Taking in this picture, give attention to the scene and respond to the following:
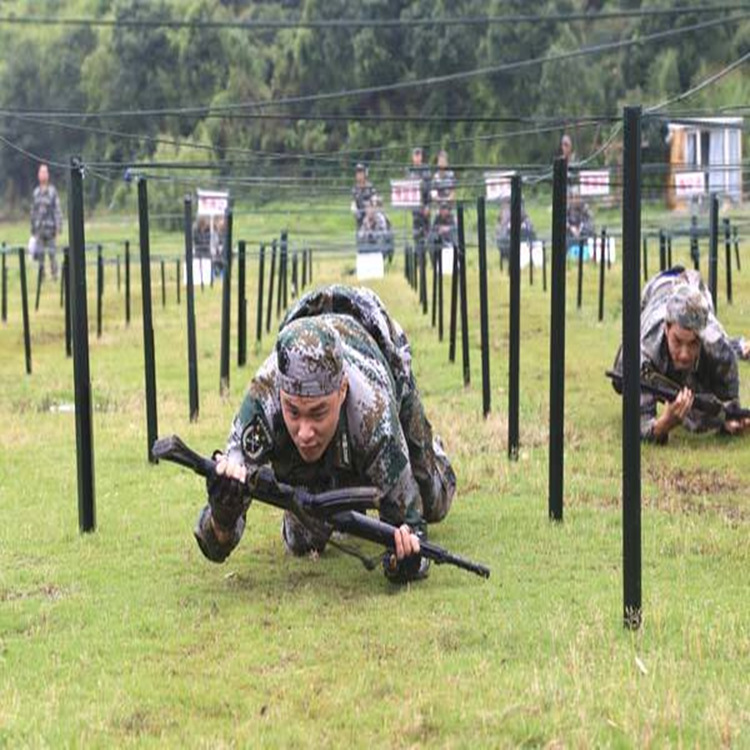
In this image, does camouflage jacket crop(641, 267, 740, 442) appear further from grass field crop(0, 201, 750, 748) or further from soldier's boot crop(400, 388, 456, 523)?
soldier's boot crop(400, 388, 456, 523)

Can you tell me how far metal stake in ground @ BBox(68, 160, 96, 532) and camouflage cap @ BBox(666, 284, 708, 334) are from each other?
4.51 metres

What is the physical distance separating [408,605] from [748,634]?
1.51 metres

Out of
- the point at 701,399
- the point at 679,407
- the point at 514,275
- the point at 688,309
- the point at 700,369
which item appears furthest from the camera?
the point at 700,369

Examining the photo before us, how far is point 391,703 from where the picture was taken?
538 cm

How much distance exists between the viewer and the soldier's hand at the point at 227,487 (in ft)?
21.6

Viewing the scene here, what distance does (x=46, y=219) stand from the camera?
1363 inches

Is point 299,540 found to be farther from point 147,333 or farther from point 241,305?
point 241,305

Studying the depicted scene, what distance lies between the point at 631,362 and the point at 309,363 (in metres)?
1.39

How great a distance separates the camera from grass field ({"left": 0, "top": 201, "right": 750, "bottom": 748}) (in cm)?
519

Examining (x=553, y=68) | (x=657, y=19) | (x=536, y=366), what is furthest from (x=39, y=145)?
(x=536, y=366)

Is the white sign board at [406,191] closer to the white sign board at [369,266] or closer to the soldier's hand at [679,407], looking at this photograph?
the white sign board at [369,266]

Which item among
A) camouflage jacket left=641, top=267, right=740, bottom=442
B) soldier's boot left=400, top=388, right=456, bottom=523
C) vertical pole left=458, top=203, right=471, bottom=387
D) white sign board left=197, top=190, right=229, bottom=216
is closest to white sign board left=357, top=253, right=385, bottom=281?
white sign board left=197, top=190, right=229, bottom=216

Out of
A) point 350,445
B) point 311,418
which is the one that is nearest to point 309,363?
point 311,418

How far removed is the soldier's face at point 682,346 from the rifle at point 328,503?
468 centimetres
